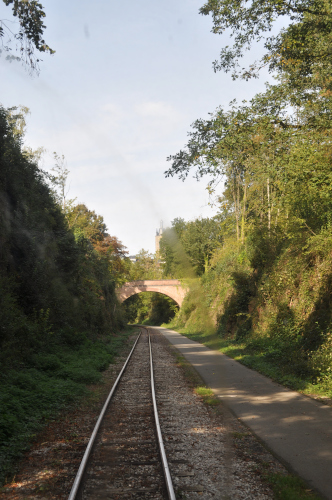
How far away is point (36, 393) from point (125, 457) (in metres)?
4.14

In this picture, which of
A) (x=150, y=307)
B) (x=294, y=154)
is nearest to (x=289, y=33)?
(x=294, y=154)

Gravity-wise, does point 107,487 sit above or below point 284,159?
below

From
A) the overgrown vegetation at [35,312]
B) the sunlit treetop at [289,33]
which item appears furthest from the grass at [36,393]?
the sunlit treetop at [289,33]

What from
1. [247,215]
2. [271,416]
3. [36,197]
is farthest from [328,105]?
[247,215]

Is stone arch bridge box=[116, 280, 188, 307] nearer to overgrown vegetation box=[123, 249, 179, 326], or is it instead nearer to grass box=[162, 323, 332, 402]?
overgrown vegetation box=[123, 249, 179, 326]

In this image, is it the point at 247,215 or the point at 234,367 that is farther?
the point at 247,215

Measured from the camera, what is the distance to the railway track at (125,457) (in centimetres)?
474

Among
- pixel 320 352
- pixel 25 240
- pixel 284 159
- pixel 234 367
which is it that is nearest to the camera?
pixel 320 352

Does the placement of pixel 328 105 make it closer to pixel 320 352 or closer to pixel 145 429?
pixel 320 352

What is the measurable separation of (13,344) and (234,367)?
7.61 m

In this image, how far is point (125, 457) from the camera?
19.1 feet

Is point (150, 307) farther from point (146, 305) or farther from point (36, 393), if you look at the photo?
point (36, 393)

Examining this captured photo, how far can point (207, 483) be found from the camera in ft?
16.2

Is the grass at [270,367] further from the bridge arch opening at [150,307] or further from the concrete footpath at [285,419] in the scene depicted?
the bridge arch opening at [150,307]
